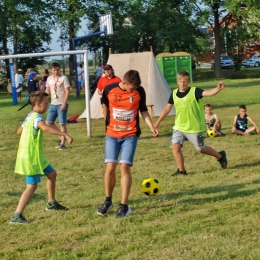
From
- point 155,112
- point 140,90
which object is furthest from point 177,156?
point 155,112

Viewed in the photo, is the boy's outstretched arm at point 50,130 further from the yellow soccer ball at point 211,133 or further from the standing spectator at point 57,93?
the yellow soccer ball at point 211,133

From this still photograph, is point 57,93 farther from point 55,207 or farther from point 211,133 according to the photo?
point 55,207

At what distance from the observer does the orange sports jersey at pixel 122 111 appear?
689 cm

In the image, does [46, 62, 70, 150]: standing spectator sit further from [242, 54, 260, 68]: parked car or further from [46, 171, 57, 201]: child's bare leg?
[242, 54, 260, 68]: parked car

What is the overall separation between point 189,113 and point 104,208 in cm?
273

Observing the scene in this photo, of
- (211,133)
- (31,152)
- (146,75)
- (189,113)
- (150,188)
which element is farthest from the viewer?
(146,75)

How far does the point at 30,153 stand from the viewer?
262 inches

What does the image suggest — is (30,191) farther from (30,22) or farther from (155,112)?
(30,22)

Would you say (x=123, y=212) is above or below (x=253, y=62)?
below

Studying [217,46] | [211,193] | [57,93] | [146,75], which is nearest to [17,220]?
[211,193]

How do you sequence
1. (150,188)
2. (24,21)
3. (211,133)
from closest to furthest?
(150,188) → (211,133) → (24,21)

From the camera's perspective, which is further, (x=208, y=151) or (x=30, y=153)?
(x=208, y=151)

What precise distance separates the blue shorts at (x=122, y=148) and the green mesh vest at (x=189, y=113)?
7.45 ft

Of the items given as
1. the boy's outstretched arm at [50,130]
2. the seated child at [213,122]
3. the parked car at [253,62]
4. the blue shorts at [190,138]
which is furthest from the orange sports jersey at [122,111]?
the parked car at [253,62]
